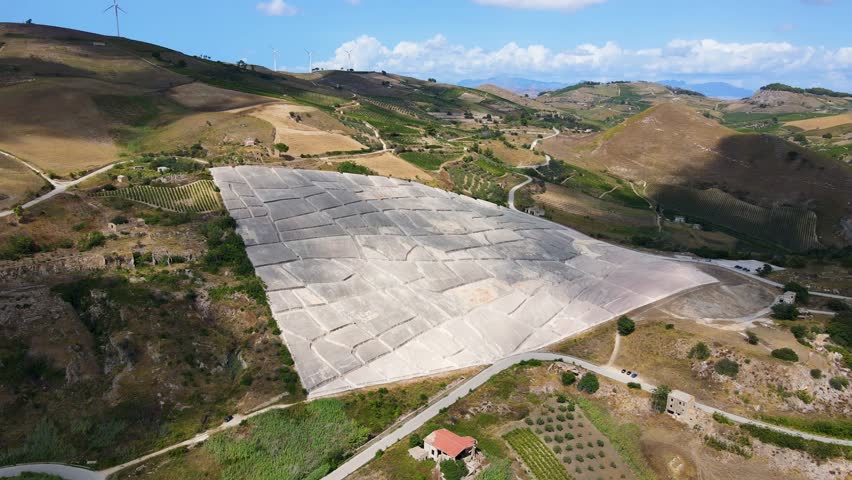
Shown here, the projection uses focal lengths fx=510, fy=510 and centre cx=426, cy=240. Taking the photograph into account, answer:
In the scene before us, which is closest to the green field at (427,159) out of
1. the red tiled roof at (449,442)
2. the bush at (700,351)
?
the bush at (700,351)

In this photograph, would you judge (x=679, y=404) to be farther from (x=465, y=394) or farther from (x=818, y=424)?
(x=465, y=394)

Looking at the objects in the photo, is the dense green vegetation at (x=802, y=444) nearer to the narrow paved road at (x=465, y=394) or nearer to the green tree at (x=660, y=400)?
the narrow paved road at (x=465, y=394)

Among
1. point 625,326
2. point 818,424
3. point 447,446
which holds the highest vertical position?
point 625,326

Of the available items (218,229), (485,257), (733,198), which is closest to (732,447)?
(485,257)

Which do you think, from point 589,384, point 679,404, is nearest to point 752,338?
point 679,404

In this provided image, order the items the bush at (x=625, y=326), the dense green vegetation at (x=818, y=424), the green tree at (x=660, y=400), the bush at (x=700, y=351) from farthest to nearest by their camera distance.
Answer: the bush at (x=625, y=326)
the bush at (x=700, y=351)
the green tree at (x=660, y=400)
the dense green vegetation at (x=818, y=424)

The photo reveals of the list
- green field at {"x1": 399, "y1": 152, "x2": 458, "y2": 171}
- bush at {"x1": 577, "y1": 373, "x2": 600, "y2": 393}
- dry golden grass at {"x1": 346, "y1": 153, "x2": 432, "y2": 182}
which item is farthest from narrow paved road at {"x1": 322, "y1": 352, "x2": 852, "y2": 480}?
green field at {"x1": 399, "y1": 152, "x2": 458, "y2": 171}

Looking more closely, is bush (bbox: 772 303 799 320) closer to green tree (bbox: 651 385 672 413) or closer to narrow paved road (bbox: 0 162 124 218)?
green tree (bbox: 651 385 672 413)
